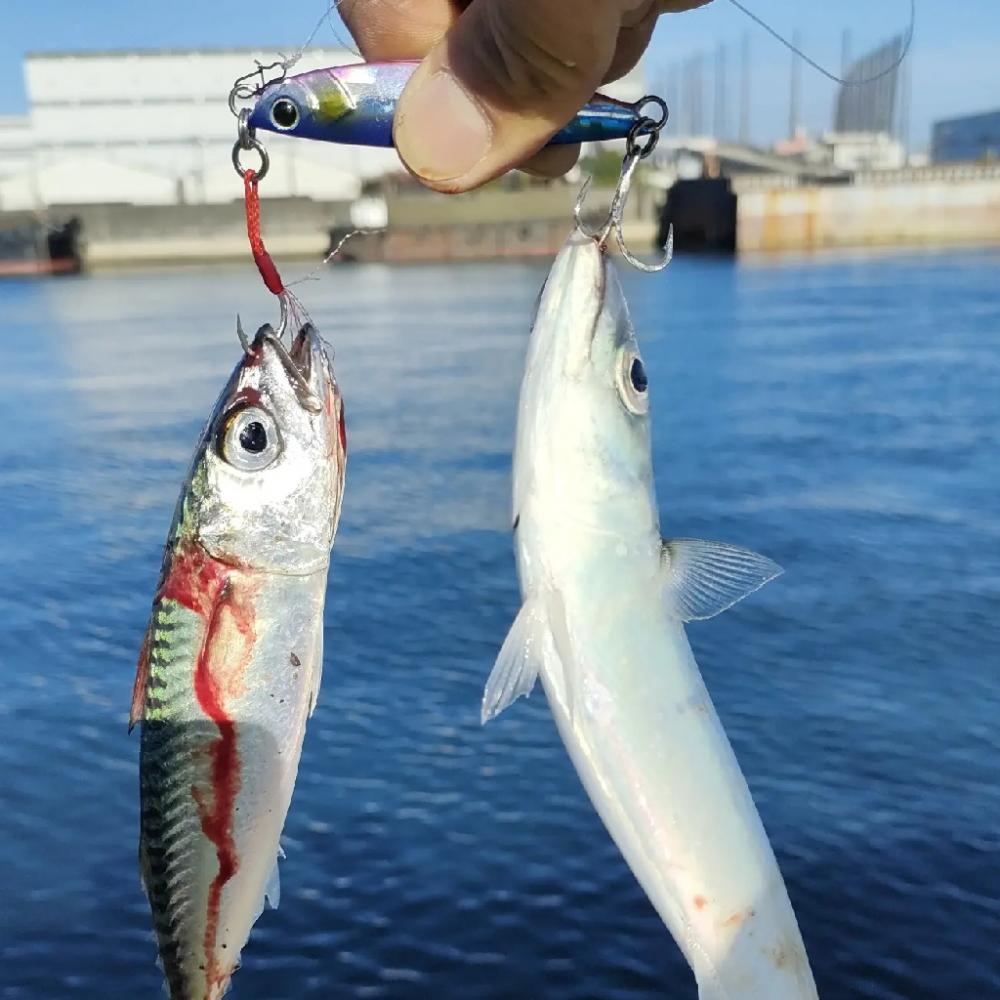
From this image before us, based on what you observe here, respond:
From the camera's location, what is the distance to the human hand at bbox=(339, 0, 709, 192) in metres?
2.28

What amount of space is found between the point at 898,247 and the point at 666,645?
63637mm

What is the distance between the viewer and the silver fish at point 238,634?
278cm

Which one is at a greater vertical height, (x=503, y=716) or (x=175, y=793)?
(x=175, y=793)

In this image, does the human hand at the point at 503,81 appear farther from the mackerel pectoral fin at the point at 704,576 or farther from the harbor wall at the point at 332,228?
the harbor wall at the point at 332,228

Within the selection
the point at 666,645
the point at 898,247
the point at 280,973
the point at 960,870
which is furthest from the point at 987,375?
the point at 898,247

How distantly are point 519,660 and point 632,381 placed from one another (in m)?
0.78

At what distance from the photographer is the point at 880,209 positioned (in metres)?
61.8

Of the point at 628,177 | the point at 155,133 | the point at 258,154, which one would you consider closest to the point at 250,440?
the point at 258,154

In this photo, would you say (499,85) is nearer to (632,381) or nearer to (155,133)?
(632,381)

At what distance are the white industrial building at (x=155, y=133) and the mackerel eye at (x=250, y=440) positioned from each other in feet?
251

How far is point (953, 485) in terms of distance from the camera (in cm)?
1431

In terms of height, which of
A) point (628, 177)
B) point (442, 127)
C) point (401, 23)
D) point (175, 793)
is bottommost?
point (175, 793)

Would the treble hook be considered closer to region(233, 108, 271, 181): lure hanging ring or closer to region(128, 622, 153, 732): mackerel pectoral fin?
region(233, 108, 271, 181): lure hanging ring

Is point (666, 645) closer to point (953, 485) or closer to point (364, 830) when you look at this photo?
point (364, 830)
